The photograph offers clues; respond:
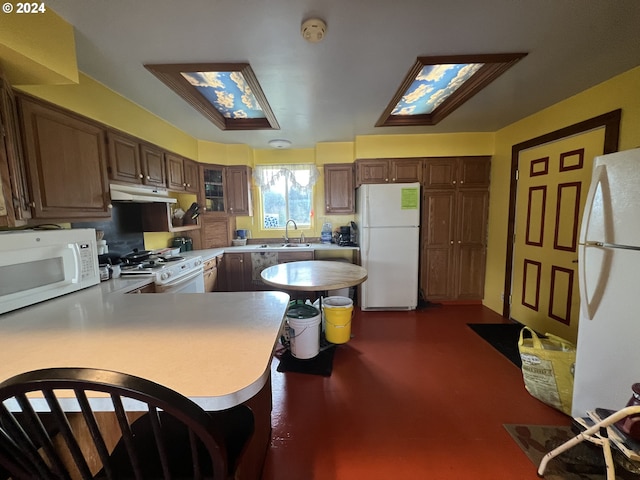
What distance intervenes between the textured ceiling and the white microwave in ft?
3.92

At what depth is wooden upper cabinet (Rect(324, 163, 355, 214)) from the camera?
150 inches

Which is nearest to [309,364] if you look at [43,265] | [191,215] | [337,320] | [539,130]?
[337,320]

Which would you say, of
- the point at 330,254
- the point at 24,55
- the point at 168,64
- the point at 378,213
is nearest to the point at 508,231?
the point at 378,213

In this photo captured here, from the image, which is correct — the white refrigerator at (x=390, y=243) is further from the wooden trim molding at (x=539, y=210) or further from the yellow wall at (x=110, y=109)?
the yellow wall at (x=110, y=109)

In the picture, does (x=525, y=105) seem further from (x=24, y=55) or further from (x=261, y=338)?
(x=24, y=55)

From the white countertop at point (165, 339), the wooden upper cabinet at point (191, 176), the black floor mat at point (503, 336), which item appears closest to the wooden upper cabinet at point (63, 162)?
the white countertop at point (165, 339)

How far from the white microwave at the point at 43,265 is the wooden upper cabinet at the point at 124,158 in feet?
2.24

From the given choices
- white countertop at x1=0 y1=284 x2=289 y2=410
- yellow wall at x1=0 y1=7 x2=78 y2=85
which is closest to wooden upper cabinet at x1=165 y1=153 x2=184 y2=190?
yellow wall at x1=0 y1=7 x2=78 y2=85

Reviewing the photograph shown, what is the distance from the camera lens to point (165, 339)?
3.07ft

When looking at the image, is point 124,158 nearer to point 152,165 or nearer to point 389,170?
Result: point 152,165

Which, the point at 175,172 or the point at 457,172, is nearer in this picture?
the point at 175,172

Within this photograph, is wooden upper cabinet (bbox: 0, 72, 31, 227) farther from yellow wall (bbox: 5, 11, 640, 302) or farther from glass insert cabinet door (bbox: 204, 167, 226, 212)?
glass insert cabinet door (bbox: 204, 167, 226, 212)

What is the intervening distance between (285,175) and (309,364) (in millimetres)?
2931

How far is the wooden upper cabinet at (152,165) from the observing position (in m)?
2.46
